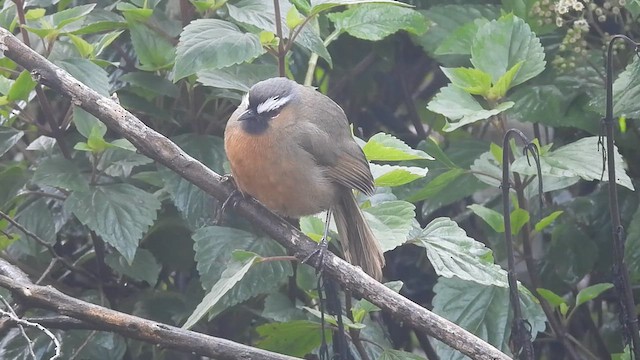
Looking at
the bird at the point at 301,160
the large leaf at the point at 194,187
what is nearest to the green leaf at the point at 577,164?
the bird at the point at 301,160

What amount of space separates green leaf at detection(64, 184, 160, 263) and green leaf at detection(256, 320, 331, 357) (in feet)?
1.55

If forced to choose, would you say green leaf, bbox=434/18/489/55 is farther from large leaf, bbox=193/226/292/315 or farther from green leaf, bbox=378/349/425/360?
green leaf, bbox=378/349/425/360

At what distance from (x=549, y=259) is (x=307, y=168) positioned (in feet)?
3.26

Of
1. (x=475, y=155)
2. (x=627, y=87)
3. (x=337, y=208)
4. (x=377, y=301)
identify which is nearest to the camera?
(x=377, y=301)

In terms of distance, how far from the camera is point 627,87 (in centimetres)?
308

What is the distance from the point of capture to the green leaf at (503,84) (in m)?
3.13

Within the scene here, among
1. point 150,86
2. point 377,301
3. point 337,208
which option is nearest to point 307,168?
point 337,208

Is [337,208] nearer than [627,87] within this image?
No

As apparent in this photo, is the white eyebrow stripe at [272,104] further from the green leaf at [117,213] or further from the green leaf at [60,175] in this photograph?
the green leaf at [60,175]

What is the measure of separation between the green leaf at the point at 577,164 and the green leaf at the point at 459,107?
17 cm

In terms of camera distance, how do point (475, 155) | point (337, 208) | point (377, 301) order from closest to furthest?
1. point (377, 301)
2. point (337, 208)
3. point (475, 155)

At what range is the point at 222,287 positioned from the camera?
8.41 feet

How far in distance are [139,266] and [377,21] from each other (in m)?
1.15

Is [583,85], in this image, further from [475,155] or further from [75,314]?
[75,314]
